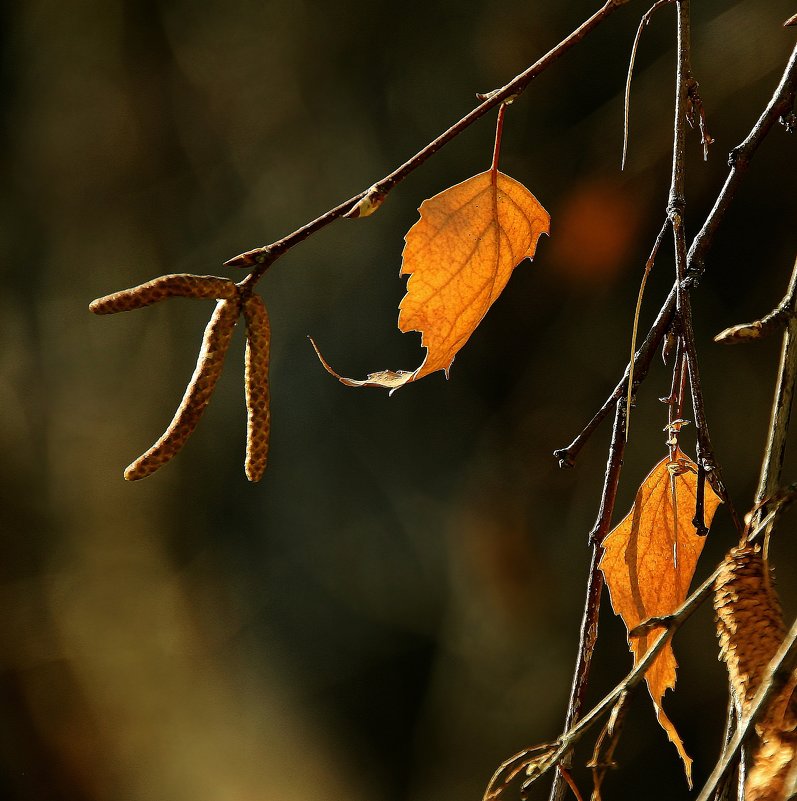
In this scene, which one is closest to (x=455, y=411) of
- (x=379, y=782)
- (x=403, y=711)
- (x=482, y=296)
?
(x=403, y=711)

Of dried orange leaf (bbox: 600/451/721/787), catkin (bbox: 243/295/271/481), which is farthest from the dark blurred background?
catkin (bbox: 243/295/271/481)

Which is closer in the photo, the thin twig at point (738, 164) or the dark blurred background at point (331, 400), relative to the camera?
the thin twig at point (738, 164)

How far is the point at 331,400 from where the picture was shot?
1.18 meters

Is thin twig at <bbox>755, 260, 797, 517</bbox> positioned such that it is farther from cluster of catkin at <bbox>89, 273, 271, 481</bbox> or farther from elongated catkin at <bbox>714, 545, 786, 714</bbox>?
cluster of catkin at <bbox>89, 273, 271, 481</bbox>

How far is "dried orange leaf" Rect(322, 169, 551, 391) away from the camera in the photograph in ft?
1.04

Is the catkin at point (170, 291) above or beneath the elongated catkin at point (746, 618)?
above

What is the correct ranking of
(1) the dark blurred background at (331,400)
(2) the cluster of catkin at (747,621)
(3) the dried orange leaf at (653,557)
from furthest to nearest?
(1) the dark blurred background at (331,400), (3) the dried orange leaf at (653,557), (2) the cluster of catkin at (747,621)

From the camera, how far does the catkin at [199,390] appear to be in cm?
27

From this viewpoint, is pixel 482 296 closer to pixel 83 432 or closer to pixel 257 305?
pixel 257 305

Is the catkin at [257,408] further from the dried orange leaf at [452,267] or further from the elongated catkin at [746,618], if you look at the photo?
the elongated catkin at [746,618]

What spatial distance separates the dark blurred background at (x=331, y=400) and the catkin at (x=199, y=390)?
0.79 metres

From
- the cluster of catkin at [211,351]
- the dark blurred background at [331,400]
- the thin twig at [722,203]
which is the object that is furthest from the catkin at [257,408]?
the dark blurred background at [331,400]

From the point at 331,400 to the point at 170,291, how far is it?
0.92 m

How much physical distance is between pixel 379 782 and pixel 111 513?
58cm
